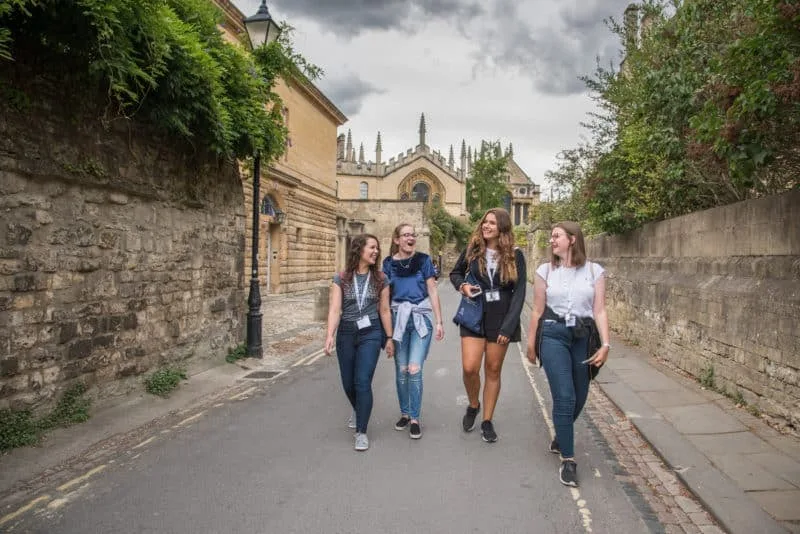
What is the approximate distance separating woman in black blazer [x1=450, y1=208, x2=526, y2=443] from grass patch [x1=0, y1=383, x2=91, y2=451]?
3.56m

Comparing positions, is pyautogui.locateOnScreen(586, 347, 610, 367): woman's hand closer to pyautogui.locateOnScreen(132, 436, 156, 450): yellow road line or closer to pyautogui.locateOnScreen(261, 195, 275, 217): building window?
pyautogui.locateOnScreen(132, 436, 156, 450): yellow road line

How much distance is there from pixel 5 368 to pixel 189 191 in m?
3.46

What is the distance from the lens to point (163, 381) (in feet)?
22.8

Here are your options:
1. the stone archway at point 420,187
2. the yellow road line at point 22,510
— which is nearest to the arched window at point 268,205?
the yellow road line at point 22,510

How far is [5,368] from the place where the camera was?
4.82 metres

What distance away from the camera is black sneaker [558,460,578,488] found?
419 cm

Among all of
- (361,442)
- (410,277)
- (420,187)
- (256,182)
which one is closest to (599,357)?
(410,277)

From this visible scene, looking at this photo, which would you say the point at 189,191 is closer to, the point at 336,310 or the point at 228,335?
the point at 228,335

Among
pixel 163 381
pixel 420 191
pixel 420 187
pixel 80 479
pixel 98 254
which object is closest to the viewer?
pixel 80 479

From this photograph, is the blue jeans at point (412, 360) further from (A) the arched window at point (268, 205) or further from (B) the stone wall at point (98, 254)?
(A) the arched window at point (268, 205)

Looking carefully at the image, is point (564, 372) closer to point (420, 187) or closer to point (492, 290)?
point (492, 290)

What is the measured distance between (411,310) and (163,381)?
3.41 m

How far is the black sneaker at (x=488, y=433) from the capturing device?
5.15 m

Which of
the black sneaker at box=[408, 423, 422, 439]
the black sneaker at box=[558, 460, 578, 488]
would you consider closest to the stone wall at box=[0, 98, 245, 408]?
the black sneaker at box=[408, 423, 422, 439]
